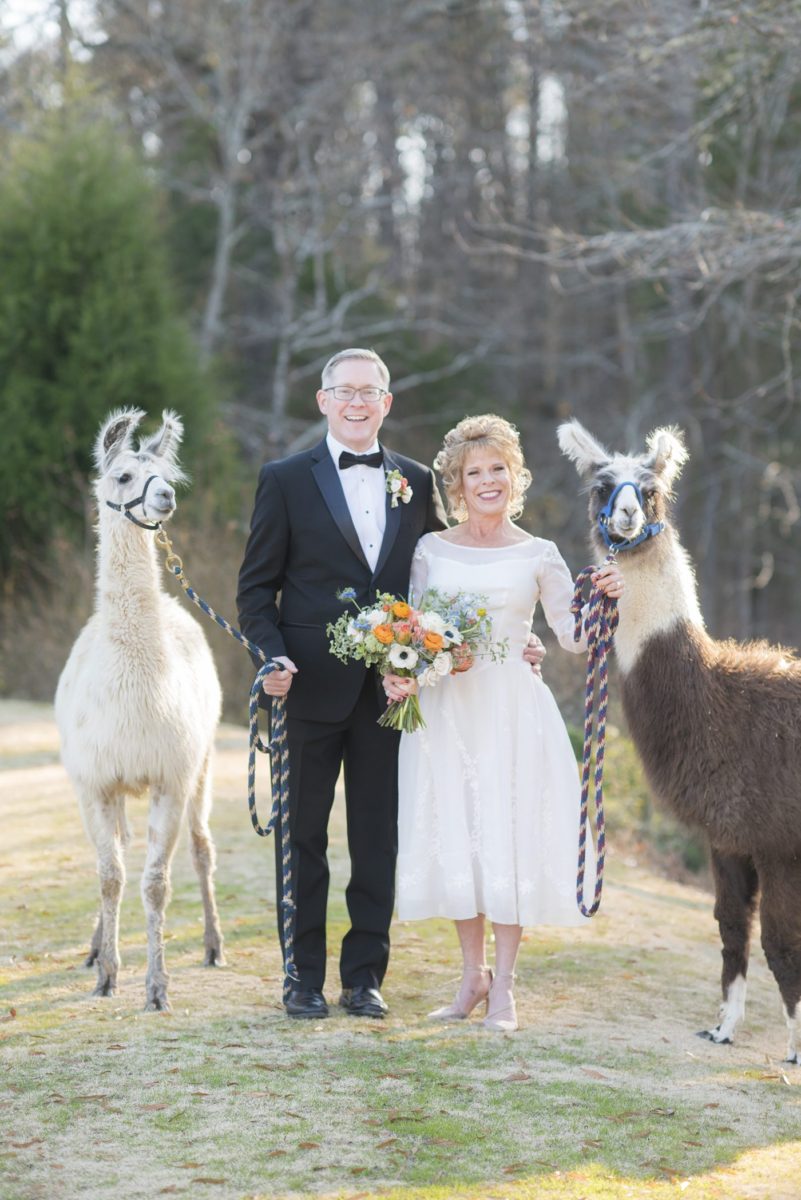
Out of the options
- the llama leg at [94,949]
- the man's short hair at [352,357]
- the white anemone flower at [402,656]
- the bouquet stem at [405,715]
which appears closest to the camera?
the white anemone flower at [402,656]

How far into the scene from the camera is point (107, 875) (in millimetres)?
5215

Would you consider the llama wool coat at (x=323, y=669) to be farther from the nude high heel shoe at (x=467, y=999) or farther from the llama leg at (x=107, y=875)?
the llama leg at (x=107, y=875)

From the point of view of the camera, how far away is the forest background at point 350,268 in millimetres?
15297

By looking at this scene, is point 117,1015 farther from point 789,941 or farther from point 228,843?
point 228,843

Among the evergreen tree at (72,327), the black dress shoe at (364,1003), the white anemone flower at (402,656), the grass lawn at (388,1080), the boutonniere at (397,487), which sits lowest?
the grass lawn at (388,1080)

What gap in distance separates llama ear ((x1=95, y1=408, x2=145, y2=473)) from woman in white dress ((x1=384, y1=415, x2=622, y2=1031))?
117 cm

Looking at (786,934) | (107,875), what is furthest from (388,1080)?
(786,934)

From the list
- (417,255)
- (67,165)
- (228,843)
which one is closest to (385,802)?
(228,843)

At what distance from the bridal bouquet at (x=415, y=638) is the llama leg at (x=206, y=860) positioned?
1.37 m

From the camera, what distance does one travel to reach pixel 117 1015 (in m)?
5.02

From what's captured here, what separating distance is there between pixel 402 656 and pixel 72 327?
40.1 feet

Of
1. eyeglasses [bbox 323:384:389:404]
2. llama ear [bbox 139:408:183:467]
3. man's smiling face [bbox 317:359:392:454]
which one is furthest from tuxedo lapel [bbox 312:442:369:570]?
llama ear [bbox 139:408:183:467]

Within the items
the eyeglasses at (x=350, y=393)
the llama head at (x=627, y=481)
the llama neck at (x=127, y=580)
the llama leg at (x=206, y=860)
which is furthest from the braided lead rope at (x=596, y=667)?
the llama leg at (x=206, y=860)

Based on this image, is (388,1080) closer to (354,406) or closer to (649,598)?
(649,598)
